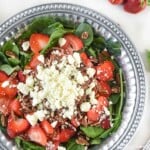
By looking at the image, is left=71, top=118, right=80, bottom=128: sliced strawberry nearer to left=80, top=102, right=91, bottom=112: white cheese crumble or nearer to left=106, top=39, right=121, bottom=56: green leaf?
left=80, top=102, right=91, bottom=112: white cheese crumble

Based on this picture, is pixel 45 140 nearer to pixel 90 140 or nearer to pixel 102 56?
pixel 90 140

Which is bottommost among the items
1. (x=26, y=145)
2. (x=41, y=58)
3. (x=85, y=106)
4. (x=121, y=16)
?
(x=26, y=145)

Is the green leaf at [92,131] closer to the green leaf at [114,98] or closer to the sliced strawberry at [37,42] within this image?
the green leaf at [114,98]

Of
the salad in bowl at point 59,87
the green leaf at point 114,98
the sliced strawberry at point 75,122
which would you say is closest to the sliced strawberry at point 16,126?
the salad in bowl at point 59,87

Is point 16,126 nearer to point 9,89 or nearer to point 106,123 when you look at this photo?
point 9,89

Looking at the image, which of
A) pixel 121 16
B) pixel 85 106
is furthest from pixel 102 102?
pixel 121 16

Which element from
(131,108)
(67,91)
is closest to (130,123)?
(131,108)
